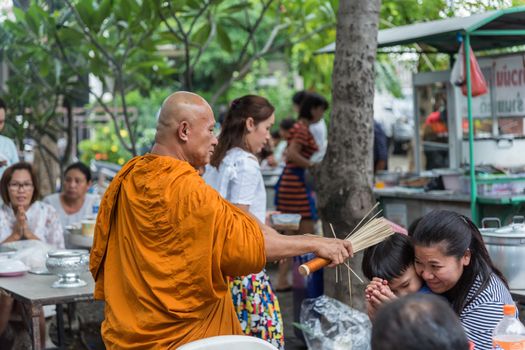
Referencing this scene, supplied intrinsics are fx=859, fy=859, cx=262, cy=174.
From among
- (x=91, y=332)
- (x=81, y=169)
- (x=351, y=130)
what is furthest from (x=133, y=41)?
(x=351, y=130)

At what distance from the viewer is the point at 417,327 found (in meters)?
1.84

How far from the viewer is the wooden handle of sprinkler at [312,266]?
313 centimetres

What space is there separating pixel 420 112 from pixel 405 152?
41.9 feet

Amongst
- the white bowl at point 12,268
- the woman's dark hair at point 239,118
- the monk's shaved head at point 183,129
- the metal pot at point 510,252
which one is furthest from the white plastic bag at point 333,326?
the white bowl at point 12,268

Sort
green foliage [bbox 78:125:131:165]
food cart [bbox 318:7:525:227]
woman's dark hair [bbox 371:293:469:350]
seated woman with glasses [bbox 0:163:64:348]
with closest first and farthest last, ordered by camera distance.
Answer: woman's dark hair [bbox 371:293:469:350]
seated woman with glasses [bbox 0:163:64:348]
food cart [bbox 318:7:525:227]
green foliage [bbox 78:125:131:165]

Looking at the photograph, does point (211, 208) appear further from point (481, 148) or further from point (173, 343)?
point (481, 148)

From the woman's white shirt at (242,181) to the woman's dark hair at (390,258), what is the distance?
3.90ft

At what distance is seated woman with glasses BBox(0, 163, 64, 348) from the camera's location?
6.00 m

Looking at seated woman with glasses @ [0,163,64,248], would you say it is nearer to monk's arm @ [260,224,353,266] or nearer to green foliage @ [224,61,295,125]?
monk's arm @ [260,224,353,266]

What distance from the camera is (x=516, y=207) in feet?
21.6

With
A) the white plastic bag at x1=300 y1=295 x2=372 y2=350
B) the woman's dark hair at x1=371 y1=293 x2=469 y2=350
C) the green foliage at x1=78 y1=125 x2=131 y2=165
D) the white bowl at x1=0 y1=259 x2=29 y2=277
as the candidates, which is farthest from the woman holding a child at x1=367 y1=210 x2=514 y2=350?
the green foliage at x1=78 y1=125 x2=131 y2=165

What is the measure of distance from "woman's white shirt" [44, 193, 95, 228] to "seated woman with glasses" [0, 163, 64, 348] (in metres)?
0.54

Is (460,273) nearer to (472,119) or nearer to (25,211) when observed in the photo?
(25,211)

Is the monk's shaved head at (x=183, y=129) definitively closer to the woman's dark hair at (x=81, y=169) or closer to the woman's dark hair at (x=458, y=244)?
the woman's dark hair at (x=458, y=244)
